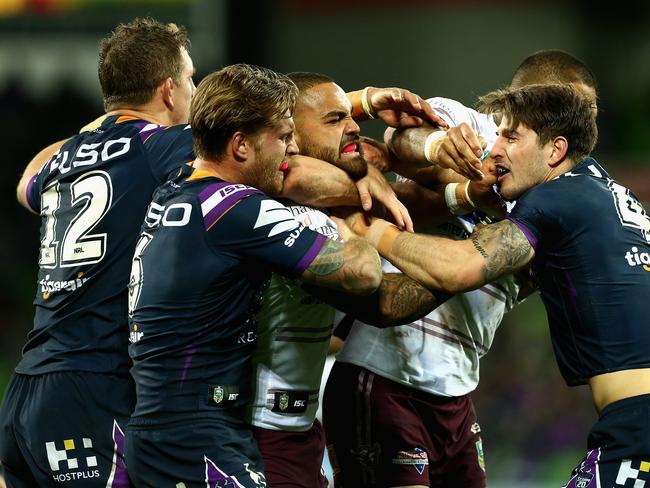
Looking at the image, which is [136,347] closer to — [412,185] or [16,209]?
[412,185]

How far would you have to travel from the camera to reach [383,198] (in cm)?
506

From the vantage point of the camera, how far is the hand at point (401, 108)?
17.2ft

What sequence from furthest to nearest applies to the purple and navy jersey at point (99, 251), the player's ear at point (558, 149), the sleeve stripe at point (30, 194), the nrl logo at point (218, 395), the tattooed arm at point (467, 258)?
1. the sleeve stripe at point (30, 194)
2. the purple and navy jersey at point (99, 251)
3. the player's ear at point (558, 149)
4. the tattooed arm at point (467, 258)
5. the nrl logo at point (218, 395)

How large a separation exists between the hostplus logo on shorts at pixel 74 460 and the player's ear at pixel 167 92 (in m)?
1.73

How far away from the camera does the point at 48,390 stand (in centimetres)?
509

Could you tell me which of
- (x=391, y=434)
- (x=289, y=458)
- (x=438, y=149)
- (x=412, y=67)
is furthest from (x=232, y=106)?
(x=412, y=67)

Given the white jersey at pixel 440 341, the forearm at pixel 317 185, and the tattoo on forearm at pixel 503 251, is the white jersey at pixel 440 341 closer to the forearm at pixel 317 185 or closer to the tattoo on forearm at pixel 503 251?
the forearm at pixel 317 185

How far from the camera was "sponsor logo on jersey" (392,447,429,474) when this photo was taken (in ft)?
18.1

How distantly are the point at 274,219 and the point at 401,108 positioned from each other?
48.4 inches

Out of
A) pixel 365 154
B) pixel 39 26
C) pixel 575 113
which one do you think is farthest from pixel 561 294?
pixel 39 26

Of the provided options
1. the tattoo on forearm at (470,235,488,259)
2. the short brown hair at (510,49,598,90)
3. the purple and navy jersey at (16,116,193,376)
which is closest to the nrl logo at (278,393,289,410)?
the purple and navy jersey at (16,116,193,376)

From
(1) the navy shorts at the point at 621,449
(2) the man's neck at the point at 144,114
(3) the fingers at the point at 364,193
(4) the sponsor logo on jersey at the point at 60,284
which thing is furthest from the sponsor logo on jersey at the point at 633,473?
(2) the man's neck at the point at 144,114

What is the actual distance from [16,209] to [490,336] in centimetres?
1137

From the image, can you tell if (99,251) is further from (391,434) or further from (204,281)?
(391,434)
